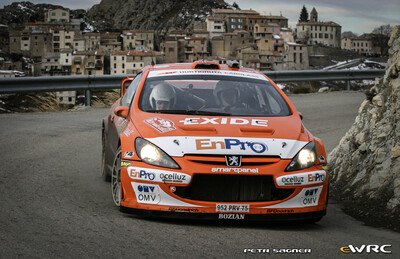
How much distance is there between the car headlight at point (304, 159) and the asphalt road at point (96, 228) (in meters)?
0.54

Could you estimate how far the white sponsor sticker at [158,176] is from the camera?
681cm

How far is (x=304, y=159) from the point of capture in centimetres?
716

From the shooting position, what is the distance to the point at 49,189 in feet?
29.0

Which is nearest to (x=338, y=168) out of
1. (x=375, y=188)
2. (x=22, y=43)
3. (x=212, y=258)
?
(x=375, y=188)

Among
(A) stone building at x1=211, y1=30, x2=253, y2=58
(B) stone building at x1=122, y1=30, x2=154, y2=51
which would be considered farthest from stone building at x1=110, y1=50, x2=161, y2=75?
(A) stone building at x1=211, y1=30, x2=253, y2=58

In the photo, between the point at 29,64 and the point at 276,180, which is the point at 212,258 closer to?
the point at 276,180

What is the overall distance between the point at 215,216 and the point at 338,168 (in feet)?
11.8

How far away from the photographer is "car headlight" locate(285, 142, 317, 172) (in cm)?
705

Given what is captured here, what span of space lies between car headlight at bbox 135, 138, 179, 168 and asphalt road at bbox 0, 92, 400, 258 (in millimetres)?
506

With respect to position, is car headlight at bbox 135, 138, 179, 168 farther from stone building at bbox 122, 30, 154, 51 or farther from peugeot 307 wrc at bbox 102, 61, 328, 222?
stone building at bbox 122, 30, 154, 51

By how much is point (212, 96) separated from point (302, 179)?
1.74 meters

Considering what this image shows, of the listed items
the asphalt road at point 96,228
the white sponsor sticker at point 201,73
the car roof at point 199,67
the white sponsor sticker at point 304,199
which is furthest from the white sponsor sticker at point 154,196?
the car roof at point 199,67

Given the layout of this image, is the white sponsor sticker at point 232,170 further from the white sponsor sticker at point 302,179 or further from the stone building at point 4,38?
the stone building at point 4,38

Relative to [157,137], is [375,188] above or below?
below
